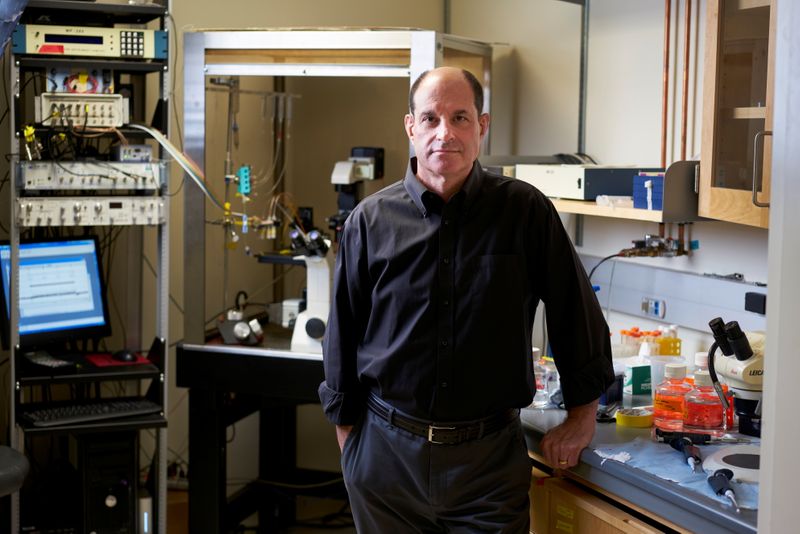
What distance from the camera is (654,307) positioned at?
2.96 m

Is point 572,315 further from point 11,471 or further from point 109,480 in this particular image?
point 109,480

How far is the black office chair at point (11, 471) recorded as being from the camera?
2543 mm

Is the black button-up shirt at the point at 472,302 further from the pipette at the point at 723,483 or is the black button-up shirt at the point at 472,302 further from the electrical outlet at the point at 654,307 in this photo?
the electrical outlet at the point at 654,307

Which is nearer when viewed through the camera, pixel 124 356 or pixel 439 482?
pixel 439 482

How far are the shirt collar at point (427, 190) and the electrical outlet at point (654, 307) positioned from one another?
1.12 meters

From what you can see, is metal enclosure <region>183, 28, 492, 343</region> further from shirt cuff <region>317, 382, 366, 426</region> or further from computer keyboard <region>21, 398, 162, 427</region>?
shirt cuff <region>317, 382, 366, 426</region>

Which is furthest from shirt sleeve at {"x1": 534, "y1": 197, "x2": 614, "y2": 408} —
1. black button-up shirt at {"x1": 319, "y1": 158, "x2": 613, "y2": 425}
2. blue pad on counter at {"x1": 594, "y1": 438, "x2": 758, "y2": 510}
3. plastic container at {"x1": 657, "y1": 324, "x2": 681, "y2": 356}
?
plastic container at {"x1": 657, "y1": 324, "x2": 681, "y2": 356}

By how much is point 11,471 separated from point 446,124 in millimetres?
1518

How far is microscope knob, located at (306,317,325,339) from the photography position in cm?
319

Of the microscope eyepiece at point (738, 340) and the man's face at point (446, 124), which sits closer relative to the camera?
the man's face at point (446, 124)

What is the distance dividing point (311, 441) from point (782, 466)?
3.09 metres

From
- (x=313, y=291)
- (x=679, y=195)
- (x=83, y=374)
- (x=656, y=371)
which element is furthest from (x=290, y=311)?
(x=679, y=195)

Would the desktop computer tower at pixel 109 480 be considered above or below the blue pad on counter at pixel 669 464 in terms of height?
below

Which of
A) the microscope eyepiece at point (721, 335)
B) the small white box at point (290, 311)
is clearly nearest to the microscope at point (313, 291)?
the small white box at point (290, 311)
